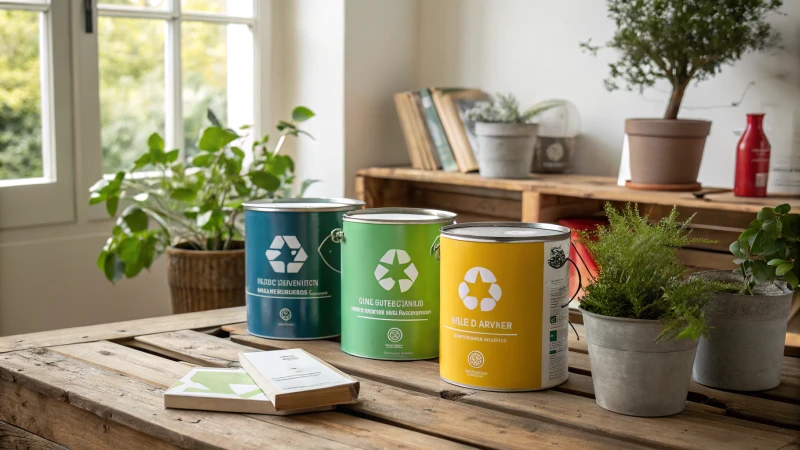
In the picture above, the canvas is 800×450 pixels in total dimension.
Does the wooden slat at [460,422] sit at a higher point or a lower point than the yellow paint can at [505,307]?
lower

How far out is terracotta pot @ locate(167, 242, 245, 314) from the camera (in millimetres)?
2389

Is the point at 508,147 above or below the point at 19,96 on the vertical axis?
below

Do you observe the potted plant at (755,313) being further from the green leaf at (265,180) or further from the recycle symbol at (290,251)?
the green leaf at (265,180)

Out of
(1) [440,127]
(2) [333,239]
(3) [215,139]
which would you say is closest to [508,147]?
(1) [440,127]

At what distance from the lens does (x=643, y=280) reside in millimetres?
1014

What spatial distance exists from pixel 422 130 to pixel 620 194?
0.75 meters

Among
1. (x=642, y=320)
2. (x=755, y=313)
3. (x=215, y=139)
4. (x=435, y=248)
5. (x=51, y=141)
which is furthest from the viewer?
(x=51, y=141)

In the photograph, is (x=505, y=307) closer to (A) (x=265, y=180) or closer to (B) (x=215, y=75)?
(A) (x=265, y=180)

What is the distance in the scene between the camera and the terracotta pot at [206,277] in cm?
239

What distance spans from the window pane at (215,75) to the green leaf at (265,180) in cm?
61

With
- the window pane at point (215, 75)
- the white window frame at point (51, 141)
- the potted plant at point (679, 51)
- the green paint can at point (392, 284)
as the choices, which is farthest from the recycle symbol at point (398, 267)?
the window pane at point (215, 75)

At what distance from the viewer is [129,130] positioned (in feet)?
8.90

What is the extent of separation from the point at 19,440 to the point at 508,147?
149cm

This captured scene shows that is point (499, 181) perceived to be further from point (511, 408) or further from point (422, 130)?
point (511, 408)
